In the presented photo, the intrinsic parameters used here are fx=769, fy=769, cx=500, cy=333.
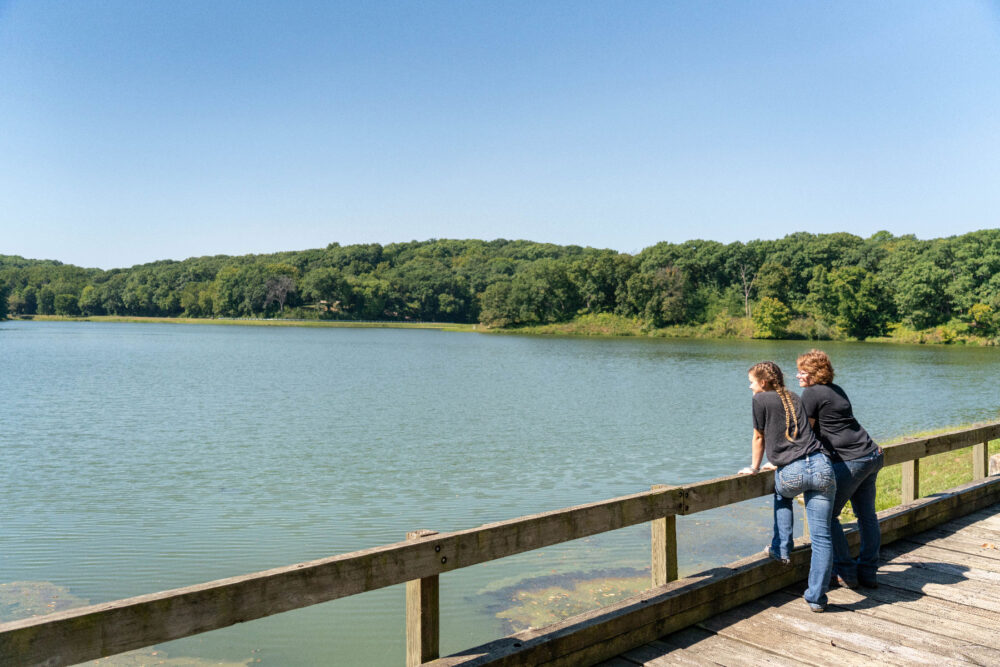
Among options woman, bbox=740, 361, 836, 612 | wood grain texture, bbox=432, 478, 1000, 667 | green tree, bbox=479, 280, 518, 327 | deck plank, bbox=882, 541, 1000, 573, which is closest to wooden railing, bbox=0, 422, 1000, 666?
wood grain texture, bbox=432, 478, 1000, 667

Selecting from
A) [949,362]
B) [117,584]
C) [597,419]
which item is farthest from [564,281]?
[117,584]

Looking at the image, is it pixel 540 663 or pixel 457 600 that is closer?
pixel 540 663

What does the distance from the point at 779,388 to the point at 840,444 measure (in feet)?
1.87

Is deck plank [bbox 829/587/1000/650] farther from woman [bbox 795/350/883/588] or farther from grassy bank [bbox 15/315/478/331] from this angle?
grassy bank [bbox 15/315/478/331]

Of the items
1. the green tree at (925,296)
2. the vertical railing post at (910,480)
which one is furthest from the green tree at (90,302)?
the vertical railing post at (910,480)

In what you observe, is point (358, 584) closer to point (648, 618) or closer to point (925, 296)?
point (648, 618)

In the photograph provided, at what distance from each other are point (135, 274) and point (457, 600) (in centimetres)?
20374

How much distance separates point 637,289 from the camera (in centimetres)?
11219

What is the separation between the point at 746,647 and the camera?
461 centimetres

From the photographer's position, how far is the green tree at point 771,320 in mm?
98375

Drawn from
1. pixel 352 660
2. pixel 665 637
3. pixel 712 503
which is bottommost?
pixel 352 660

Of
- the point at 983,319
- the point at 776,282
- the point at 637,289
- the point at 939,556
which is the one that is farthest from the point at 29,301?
the point at 939,556

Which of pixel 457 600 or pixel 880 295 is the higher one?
pixel 880 295

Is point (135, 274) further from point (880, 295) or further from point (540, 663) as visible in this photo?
point (540, 663)
